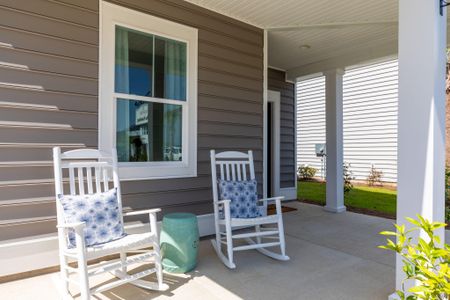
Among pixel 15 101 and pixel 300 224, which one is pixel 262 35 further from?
pixel 15 101

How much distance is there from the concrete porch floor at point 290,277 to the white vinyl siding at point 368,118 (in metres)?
5.69

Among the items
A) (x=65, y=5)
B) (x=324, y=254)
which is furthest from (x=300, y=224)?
(x=65, y=5)

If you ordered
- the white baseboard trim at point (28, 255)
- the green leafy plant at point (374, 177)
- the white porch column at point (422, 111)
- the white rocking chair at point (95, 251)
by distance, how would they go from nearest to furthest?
the white porch column at point (422, 111) → the white rocking chair at point (95, 251) → the white baseboard trim at point (28, 255) → the green leafy plant at point (374, 177)

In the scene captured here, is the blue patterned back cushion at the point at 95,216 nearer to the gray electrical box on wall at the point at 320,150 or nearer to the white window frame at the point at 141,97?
the white window frame at the point at 141,97

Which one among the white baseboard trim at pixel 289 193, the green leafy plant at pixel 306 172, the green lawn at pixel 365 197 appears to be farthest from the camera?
the green leafy plant at pixel 306 172

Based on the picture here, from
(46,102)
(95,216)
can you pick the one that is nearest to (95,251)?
(95,216)

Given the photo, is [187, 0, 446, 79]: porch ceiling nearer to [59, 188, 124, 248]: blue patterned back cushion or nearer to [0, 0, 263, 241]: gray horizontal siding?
[0, 0, 263, 241]: gray horizontal siding

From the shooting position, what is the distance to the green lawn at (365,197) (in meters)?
5.93

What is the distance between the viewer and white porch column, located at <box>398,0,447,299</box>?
78.1 inches

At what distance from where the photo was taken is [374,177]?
8945 millimetres

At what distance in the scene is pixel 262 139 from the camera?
14.9 ft

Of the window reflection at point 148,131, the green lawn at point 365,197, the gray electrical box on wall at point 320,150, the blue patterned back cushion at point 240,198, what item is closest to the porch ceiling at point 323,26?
the window reflection at point 148,131

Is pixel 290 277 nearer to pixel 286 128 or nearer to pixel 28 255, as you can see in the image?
pixel 28 255

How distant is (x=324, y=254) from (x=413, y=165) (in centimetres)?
162
